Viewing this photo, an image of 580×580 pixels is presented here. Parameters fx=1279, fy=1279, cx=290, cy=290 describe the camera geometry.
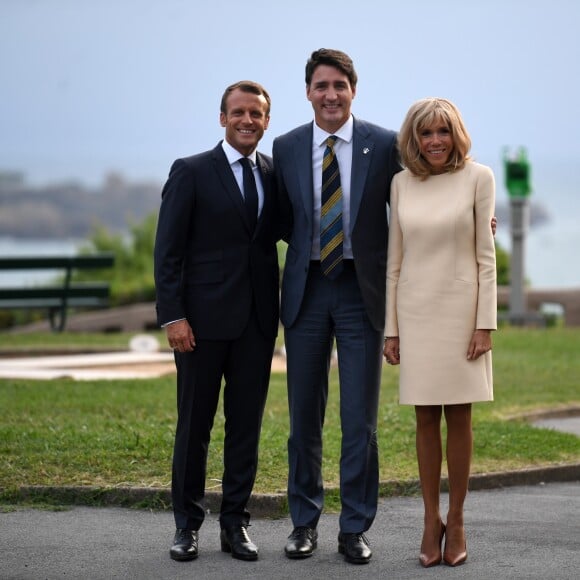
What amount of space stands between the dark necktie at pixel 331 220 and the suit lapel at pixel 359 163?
61 mm

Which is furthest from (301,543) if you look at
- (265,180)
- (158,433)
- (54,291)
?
(54,291)

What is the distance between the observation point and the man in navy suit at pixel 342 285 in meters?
5.89

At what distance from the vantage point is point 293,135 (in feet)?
20.0

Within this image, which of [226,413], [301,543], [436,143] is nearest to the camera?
[436,143]

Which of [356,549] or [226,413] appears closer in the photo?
[356,549]

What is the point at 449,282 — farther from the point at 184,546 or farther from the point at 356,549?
the point at 184,546

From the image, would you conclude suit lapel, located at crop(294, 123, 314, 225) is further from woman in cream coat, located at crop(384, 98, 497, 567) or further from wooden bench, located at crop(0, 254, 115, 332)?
wooden bench, located at crop(0, 254, 115, 332)

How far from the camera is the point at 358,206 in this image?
5.87 meters

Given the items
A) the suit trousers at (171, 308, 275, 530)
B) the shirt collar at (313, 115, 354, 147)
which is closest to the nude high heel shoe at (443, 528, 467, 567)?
the suit trousers at (171, 308, 275, 530)

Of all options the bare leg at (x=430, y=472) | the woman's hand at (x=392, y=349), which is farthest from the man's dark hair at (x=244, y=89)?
the bare leg at (x=430, y=472)

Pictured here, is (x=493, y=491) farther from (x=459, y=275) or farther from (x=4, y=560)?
(x=4, y=560)

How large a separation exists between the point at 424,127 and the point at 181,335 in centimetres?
145

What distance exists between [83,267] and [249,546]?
39.2 ft

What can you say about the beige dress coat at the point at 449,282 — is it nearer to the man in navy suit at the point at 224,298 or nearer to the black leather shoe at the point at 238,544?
the man in navy suit at the point at 224,298
